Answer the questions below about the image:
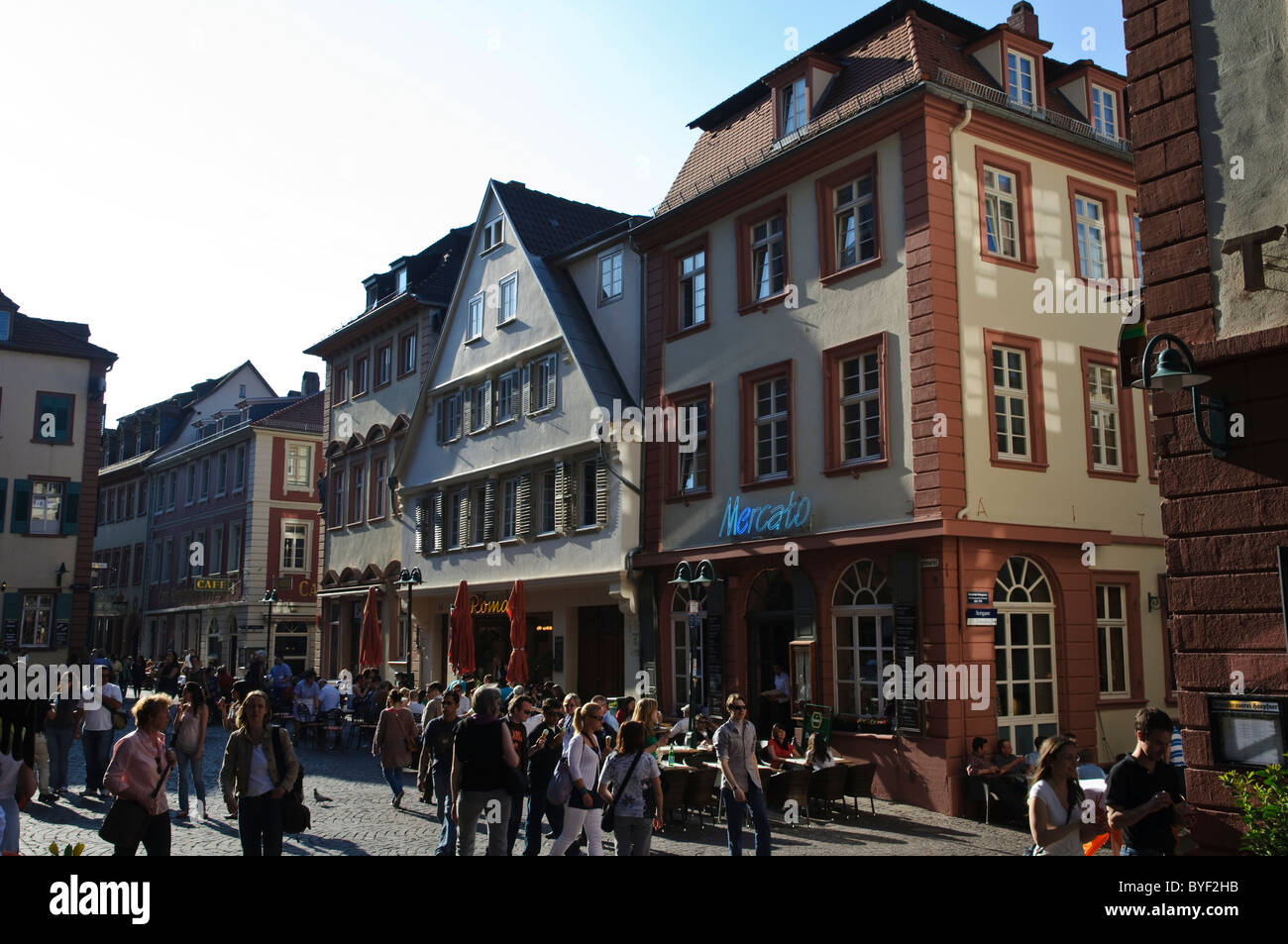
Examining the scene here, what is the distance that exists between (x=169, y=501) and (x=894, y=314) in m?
48.3

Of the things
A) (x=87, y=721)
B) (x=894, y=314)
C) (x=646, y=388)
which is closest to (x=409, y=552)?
(x=646, y=388)

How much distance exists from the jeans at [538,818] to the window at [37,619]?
31812mm

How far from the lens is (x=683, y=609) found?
22.7 metres

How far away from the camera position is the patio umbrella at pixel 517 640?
23484 millimetres

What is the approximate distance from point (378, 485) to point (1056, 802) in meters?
31.9

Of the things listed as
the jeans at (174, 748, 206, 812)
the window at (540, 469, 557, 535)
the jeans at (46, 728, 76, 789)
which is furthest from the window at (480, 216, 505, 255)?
the jeans at (174, 748, 206, 812)

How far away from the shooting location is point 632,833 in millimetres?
9766

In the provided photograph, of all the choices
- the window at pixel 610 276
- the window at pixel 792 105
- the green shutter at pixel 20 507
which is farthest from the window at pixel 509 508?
the green shutter at pixel 20 507

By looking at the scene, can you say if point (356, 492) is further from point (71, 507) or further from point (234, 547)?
point (234, 547)

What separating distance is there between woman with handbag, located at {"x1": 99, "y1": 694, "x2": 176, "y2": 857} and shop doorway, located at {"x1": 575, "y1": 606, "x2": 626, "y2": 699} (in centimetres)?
1695

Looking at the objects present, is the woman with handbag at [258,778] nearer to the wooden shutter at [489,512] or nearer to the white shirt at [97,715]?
the white shirt at [97,715]

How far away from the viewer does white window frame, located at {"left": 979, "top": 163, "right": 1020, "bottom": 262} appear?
18.8m
